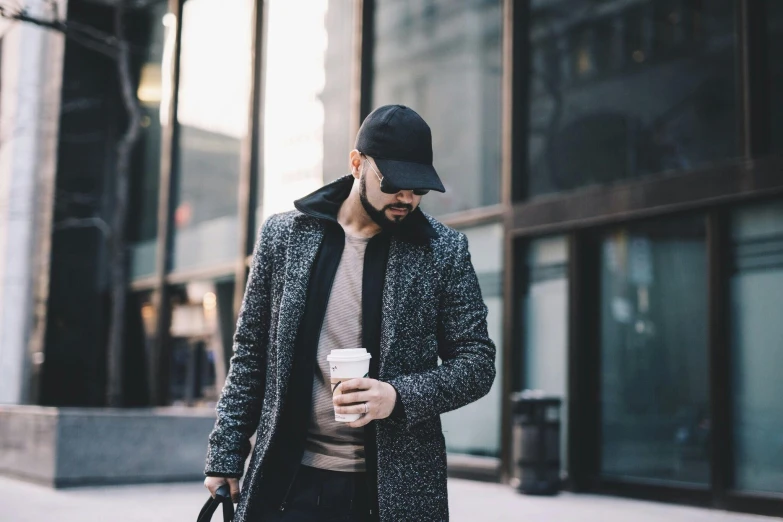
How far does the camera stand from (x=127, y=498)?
29.2 feet

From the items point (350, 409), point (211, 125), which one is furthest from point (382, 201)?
point (211, 125)

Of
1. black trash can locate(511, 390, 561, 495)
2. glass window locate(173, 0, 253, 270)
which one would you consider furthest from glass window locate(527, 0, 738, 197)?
glass window locate(173, 0, 253, 270)

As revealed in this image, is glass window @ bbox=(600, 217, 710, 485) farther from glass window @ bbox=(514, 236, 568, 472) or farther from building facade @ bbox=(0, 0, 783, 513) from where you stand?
glass window @ bbox=(514, 236, 568, 472)

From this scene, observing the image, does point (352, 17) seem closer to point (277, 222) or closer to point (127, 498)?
point (127, 498)

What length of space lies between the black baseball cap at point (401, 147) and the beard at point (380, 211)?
0.09m

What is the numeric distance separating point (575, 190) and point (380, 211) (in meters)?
8.15

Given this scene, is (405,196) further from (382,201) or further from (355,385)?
(355,385)

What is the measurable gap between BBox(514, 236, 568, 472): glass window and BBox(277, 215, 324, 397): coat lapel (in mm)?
7976

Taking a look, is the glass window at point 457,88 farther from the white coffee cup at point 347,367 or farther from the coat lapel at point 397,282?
the white coffee cup at point 347,367

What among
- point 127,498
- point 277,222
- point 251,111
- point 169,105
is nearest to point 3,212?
point 169,105

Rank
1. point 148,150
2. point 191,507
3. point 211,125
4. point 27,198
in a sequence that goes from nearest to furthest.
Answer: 1. point 191,507
2. point 211,125
3. point 148,150
4. point 27,198

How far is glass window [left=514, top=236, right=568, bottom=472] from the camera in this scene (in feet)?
34.7

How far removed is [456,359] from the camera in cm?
257

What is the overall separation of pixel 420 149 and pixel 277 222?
20.1 inches
